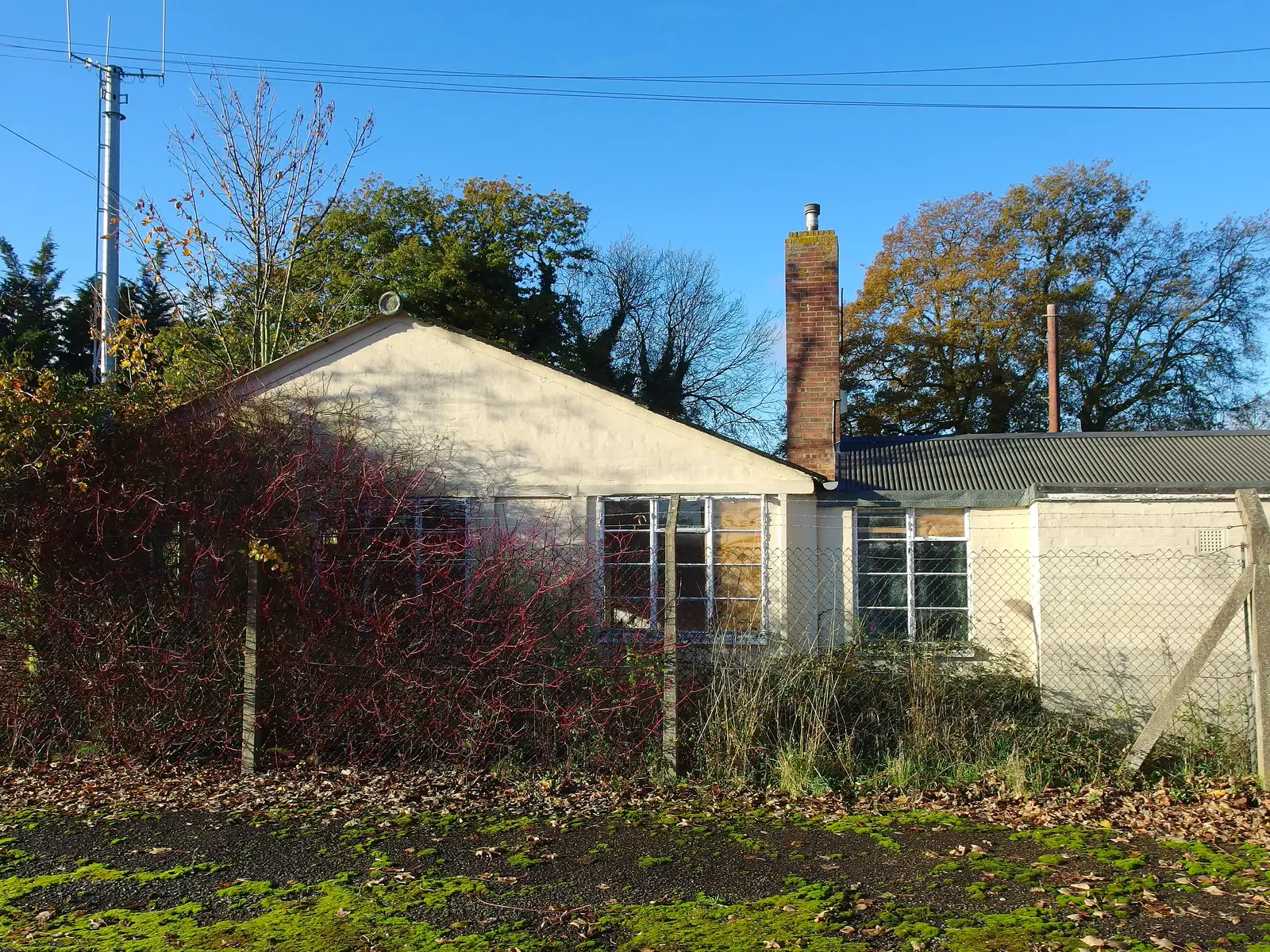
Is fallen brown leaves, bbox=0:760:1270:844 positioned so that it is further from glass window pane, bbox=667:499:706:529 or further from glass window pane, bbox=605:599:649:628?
glass window pane, bbox=667:499:706:529

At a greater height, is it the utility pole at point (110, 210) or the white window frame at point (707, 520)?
the utility pole at point (110, 210)

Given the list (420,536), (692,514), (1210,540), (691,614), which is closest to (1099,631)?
(1210,540)

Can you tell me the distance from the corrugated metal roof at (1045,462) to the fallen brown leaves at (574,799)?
5.30 m

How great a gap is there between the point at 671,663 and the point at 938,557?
611 cm

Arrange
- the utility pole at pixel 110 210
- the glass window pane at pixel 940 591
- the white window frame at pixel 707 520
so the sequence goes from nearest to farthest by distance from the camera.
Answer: the white window frame at pixel 707 520 < the glass window pane at pixel 940 591 < the utility pole at pixel 110 210

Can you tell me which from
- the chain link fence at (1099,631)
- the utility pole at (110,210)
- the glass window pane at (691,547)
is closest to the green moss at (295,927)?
the chain link fence at (1099,631)

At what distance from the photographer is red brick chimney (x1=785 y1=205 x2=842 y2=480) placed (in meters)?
11.5

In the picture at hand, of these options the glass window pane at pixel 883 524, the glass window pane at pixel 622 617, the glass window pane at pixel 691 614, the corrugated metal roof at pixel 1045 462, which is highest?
the corrugated metal roof at pixel 1045 462

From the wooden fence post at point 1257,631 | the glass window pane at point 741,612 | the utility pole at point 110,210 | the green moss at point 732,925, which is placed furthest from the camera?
the utility pole at point 110,210

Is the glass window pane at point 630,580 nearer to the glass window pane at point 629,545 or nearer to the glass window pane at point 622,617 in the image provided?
the glass window pane at point 629,545

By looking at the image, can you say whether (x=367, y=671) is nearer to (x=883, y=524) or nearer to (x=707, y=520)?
(x=707, y=520)

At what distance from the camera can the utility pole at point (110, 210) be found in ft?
49.1

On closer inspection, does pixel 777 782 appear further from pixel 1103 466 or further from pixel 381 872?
pixel 1103 466

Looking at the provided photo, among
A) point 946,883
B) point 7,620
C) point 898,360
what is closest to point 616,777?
point 946,883
